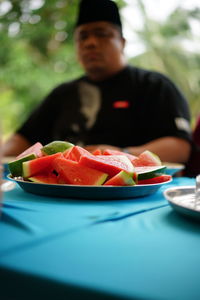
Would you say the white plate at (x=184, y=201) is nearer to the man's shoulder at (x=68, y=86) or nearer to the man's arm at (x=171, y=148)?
the man's arm at (x=171, y=148)

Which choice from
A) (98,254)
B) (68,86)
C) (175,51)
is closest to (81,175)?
(98,254)

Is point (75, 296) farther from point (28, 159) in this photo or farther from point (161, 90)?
point (161, 90)

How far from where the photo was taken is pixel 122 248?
51 cm

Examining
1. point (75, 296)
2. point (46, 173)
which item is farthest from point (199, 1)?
point (75, 296)

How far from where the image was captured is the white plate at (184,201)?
0.62 m

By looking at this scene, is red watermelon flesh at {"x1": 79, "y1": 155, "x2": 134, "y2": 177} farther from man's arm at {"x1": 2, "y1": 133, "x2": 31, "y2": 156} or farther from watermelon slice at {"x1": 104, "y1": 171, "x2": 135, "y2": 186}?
man's arm at {"x1": 2, "y1": 133, "x2": 31, "y2": 156}

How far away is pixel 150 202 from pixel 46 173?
0.26m

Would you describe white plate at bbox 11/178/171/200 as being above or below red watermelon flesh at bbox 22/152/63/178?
below

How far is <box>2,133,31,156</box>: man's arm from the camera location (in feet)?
8.11

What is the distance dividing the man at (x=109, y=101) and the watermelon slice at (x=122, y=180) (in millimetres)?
1356

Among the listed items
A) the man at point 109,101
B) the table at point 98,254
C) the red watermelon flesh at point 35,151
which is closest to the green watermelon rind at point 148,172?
the table at point 98,254

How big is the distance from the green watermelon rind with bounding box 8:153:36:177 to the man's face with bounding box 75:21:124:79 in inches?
64.3

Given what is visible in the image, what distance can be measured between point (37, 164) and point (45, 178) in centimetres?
5

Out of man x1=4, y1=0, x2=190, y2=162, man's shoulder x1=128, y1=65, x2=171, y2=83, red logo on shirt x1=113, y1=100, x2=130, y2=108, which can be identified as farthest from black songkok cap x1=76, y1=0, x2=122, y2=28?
red logo on shirt x1=113, y1=100, x2=130, y2=108
